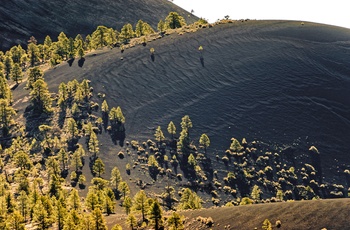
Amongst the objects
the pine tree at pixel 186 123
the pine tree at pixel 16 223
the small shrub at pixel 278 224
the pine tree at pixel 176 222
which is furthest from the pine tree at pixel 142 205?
the pine tree at pixel 186 123

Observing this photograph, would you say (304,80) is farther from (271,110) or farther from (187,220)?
(187,220)

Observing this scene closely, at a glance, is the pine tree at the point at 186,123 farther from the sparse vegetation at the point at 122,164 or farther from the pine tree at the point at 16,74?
the pine tree at the point at 16,74

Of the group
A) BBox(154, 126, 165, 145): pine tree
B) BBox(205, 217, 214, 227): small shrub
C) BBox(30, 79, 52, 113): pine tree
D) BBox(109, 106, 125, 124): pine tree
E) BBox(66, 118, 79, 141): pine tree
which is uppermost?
BBox(30, 79, 52, 113): pine tree

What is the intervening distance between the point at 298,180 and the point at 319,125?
26.9 meters

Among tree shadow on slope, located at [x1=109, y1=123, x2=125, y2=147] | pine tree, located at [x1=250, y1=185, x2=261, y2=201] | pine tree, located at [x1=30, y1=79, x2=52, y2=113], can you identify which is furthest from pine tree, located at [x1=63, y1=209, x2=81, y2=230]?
pine tree, located at [x1=30, y1=79, x2=52, y2=113]

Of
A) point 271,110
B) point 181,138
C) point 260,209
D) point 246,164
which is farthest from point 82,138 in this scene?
point 260,209

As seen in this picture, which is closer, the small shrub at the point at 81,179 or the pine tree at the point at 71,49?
the small shrub at the point at 81,179

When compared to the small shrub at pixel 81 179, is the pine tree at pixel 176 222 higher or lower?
lower

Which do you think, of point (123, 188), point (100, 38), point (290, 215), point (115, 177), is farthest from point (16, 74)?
point (290, 215)

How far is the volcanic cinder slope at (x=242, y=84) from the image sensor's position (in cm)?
13050

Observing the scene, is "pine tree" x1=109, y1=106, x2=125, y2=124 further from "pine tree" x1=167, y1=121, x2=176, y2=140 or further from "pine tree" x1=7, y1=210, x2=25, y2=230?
"pine tree" x1=7, y1=210, x2=25, y2=230

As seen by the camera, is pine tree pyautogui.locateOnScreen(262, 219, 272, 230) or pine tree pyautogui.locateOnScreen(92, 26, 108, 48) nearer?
pine tree pyautogui.locateOnScreen(262, 219, 272, 230)

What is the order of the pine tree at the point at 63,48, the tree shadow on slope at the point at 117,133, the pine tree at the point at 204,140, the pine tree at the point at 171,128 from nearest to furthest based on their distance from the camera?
the pine tree at the point at 204,140 → the pine tree at the point at 171,128 → the tree shadow on slope at the point at 117,133 → the pine tree at the point at 63,48

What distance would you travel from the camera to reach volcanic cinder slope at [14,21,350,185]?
130m
